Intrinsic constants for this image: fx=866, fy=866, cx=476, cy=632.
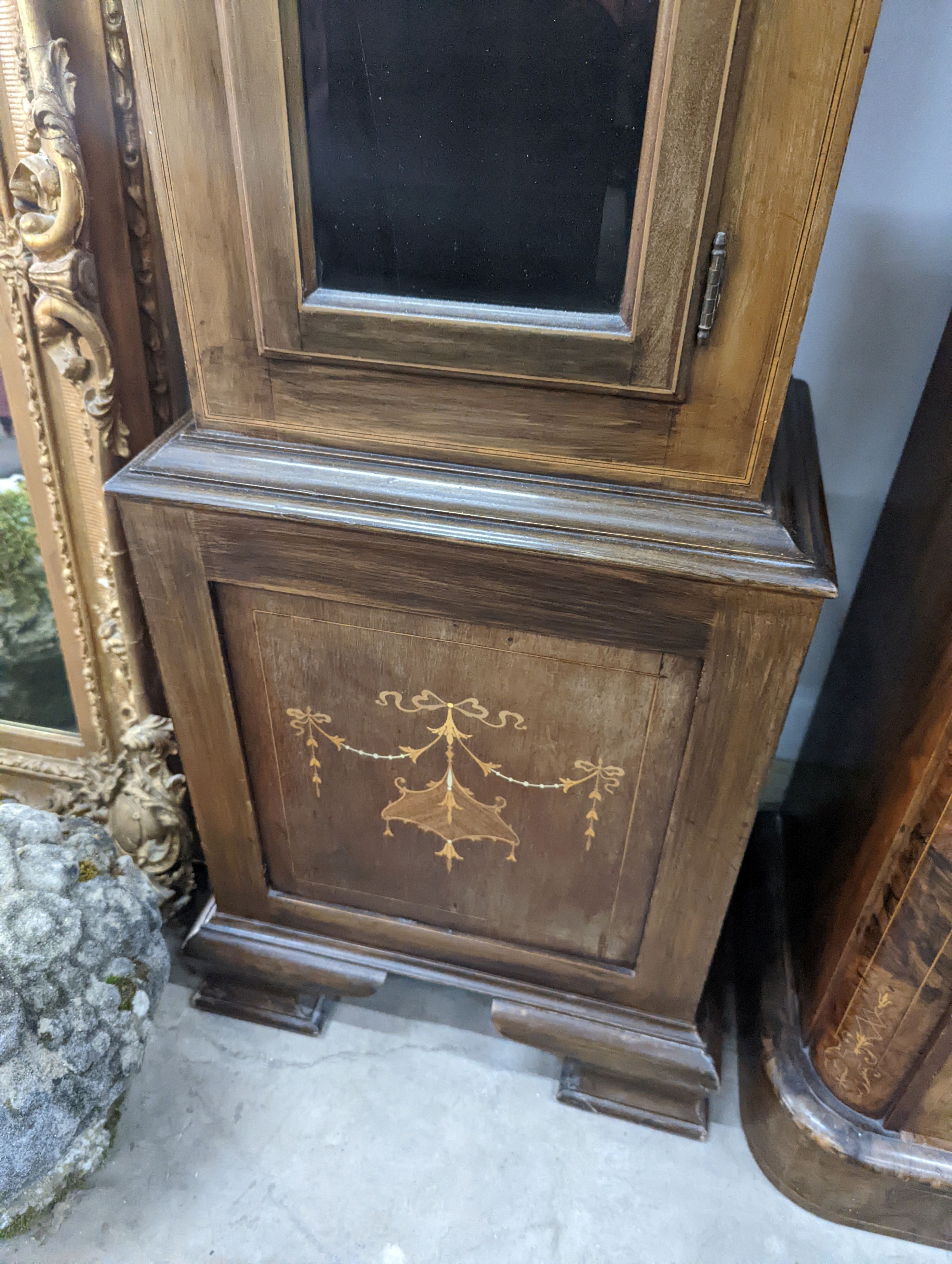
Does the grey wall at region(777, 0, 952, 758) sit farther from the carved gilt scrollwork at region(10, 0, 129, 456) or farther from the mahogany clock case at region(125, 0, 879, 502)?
the carved gilt scrollwork at region(10, 0, 129, 456)

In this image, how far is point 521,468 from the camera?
0.75m

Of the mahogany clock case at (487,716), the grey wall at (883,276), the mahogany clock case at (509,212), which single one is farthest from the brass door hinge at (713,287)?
the grey wall at (883,276)

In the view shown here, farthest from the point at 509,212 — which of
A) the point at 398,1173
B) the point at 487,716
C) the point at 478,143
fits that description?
the point at 398,1173

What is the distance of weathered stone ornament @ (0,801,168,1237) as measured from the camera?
90cm

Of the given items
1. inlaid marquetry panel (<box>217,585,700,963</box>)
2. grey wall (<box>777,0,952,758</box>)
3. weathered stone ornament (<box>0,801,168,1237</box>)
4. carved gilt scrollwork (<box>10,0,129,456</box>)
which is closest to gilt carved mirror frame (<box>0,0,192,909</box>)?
carved gilt scrollwork (<box>10,0,129,456</box>)

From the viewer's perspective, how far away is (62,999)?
3.10 ft

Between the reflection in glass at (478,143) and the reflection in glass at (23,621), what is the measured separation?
593 millimetres

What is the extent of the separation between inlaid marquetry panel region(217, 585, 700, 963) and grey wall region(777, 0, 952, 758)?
46 cm

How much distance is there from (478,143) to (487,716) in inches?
19.4

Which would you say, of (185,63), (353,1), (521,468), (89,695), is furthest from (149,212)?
(89,695)

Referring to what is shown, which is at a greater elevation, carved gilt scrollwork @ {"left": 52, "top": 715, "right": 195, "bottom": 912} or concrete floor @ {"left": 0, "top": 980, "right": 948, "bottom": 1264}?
carved gilt scrollwork @ {"left": 52, "top": 715, "right": 195, "bottom": 912}

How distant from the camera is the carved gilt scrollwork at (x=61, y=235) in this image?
2.62 feet

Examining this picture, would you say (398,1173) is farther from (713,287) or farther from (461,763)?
(713,287)

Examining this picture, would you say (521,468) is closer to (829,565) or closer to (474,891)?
(829,565)
